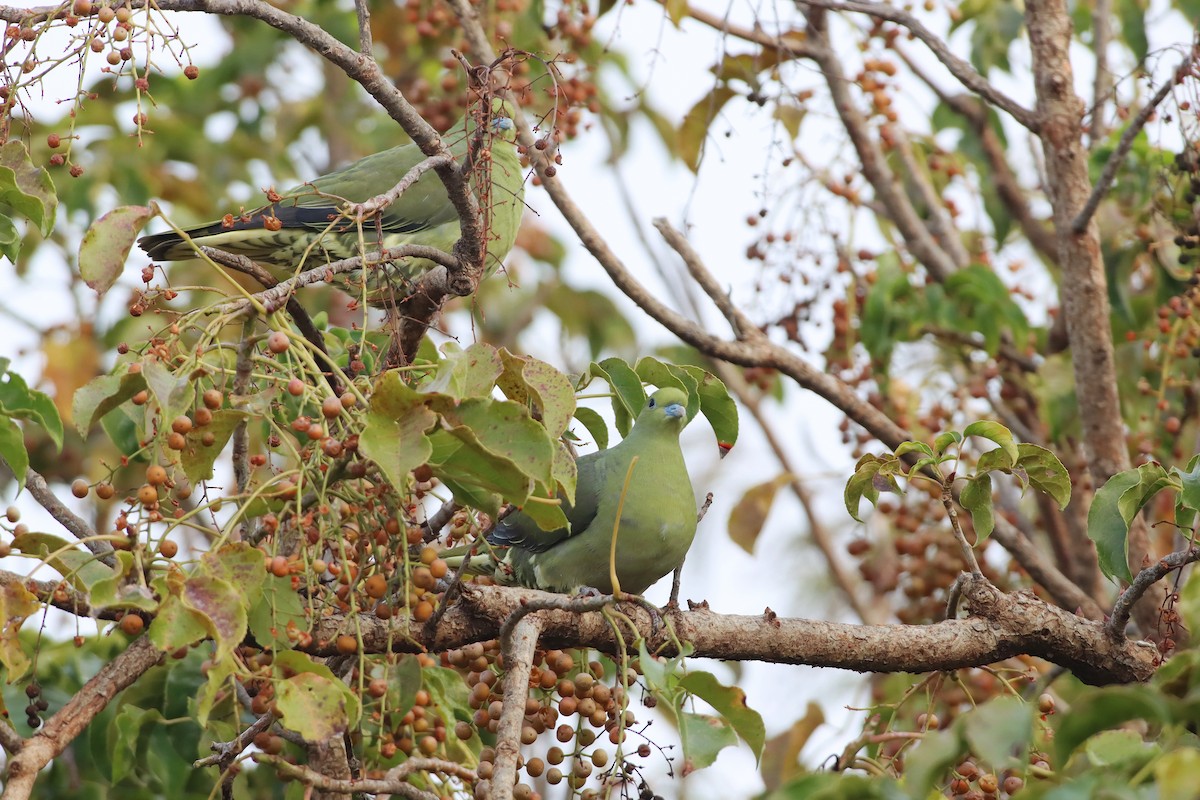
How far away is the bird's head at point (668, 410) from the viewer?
3256 millimetres

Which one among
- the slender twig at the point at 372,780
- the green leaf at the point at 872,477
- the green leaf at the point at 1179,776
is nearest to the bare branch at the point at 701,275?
the green leaf at the point at 872,477

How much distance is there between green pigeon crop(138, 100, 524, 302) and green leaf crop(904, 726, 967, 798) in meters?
1.56

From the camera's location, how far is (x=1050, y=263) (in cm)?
499

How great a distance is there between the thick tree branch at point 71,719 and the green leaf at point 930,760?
113 cm

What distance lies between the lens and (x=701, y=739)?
182cm

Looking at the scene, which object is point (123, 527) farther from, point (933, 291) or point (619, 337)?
point (619, 337)

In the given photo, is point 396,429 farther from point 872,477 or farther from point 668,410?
point 668,410

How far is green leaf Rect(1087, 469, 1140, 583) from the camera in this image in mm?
2344

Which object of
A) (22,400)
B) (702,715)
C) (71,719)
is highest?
(22,400)

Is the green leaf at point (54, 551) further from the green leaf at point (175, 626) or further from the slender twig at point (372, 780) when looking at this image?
the slender twig at point (372, 780)

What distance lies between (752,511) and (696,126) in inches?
50.5

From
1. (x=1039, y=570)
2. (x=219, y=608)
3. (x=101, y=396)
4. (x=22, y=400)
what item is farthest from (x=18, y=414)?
(x=1039, y=570)

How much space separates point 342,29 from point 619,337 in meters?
1.89

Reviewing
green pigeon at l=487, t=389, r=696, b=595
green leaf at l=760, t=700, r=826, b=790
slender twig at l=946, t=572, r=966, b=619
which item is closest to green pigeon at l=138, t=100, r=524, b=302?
green pigeon at l=487, t=389, r=696, b=595
